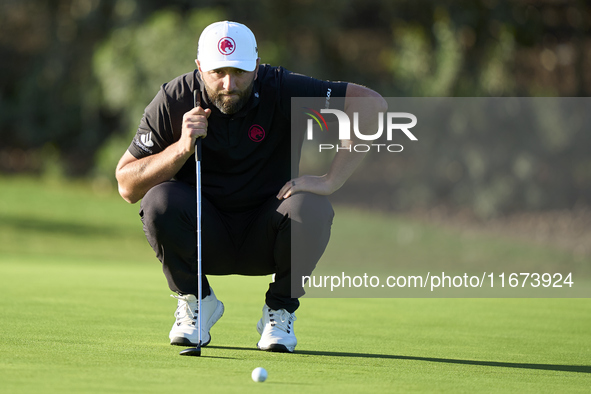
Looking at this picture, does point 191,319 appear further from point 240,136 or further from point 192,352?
point 240,136

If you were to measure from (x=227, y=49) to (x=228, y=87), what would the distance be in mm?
156

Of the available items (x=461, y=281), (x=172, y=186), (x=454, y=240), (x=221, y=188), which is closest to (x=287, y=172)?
(x=221, y=188)

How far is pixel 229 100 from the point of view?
3344 millimetres

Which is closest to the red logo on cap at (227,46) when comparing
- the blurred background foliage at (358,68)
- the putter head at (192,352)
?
the putter head at (192,352)

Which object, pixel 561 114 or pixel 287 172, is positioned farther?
pixel 561 114

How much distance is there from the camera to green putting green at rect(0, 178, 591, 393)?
2.47 metres

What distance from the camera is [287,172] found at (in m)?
3.64

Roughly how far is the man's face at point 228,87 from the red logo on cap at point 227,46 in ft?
0.25

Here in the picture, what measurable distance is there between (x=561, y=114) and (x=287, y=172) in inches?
458

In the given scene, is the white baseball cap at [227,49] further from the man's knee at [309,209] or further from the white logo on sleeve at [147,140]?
the man's knee at [309,209]

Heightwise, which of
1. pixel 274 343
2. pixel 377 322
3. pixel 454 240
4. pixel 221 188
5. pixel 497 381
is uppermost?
pixel 454 240

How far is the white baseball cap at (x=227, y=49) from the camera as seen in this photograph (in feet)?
10.5

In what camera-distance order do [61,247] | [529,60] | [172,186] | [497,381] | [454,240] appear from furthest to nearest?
[529,60], [454,240], [61,247], [172,186], [497,381]

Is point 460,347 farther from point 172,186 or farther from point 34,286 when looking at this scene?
point 34,286
